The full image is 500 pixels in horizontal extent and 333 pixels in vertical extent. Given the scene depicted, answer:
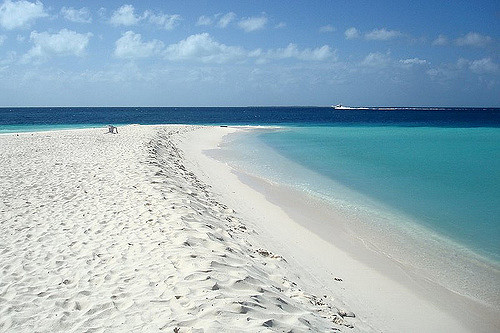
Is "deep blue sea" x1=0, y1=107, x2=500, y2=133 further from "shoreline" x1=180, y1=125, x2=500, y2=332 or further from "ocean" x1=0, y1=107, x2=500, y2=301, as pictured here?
"shoreline" x1=180, y1=125, x2=500, y2=332

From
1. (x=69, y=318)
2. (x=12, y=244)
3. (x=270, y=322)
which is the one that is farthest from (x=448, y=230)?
(x=12, y=244)

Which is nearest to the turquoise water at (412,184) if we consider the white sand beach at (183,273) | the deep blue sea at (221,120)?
the white sand beach at (183,273)

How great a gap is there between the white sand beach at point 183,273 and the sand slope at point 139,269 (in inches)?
0.8

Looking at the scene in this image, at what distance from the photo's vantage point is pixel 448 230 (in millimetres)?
9258

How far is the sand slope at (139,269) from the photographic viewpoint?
407 centimetres

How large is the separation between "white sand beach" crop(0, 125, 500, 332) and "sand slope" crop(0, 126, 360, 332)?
0.8 inches

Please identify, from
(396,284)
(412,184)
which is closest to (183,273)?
(396,284)

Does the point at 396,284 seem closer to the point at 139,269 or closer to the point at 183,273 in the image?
the point at 183,273

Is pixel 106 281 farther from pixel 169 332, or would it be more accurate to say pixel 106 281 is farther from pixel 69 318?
pixel 169 332

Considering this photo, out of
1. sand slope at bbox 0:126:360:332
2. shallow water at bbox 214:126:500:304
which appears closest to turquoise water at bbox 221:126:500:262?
shallow water at bbox 214:126:500:304

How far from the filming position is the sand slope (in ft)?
13.4

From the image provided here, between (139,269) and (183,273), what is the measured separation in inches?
28.6

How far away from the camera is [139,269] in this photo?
17.3ft

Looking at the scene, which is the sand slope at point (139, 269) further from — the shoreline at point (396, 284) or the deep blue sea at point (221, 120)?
the deep blue sea at point (221, 120)
